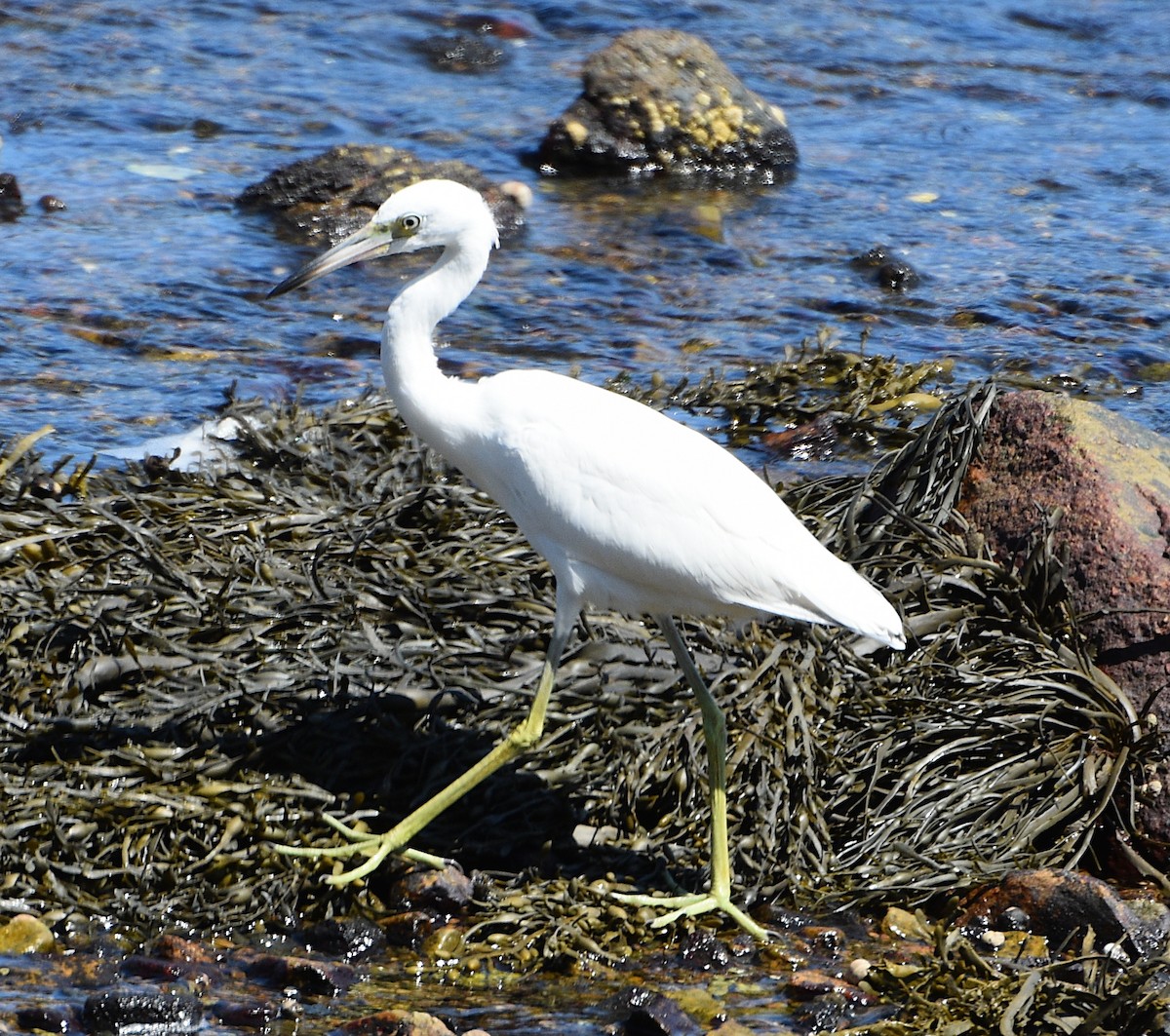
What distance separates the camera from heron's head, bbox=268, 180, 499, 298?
3773 millimetres

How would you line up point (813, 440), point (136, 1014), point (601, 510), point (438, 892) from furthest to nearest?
point (813, 440)
point (601, 510)
point (438, 892)
point (136, 1014)

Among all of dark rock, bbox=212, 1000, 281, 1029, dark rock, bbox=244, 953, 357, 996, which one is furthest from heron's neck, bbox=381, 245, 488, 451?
dark rock, bbox=212, 1000, 281, 1029

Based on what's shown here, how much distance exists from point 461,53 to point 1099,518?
840 centimetres

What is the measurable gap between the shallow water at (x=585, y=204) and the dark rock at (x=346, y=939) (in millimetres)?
2823

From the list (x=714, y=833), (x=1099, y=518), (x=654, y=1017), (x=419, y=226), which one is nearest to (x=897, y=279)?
(x=1099, y=518)

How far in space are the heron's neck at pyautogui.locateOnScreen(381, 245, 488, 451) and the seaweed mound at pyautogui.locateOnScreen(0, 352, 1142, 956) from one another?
584 mm

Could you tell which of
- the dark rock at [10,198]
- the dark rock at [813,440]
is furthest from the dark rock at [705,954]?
the dark rock at [10,198]

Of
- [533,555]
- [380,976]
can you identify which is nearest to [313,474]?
[533,555]

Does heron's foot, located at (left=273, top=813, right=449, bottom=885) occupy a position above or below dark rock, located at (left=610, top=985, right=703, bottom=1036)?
below

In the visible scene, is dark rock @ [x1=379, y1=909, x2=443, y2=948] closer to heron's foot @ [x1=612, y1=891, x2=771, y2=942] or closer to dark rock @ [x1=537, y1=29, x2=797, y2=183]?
heron's foot @ [x1=612, y1=891, x2=771, y2=942]

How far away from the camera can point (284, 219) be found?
8383 millimetres

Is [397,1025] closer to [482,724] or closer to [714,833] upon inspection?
[714,833]

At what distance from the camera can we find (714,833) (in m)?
3.57

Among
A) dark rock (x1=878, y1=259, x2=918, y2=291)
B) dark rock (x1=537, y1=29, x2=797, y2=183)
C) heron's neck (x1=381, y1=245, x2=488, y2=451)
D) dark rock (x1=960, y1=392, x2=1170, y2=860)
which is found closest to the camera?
heron's neck (x1=381, y1=245, x2=488, y2=451)
